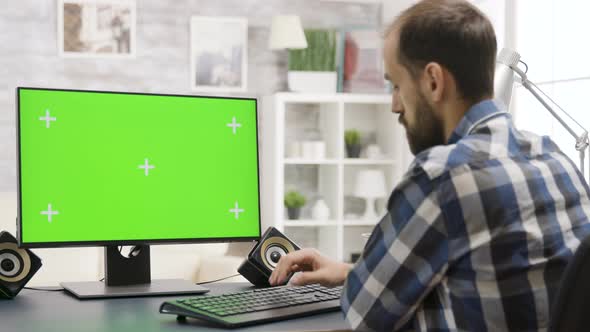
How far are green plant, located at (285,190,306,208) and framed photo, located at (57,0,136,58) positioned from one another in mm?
1350

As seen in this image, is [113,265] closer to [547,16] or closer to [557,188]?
[557,188]

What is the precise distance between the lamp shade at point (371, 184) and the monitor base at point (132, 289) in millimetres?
3483

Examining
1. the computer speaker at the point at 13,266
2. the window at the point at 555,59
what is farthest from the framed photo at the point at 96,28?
the computer speaker at the point at 13,266

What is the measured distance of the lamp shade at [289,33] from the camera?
5.02m

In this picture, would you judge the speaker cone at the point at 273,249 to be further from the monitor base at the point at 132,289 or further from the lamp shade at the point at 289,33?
the lamp shade at the point at 289,33

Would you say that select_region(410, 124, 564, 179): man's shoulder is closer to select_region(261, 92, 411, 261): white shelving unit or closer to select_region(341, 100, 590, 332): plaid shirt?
select_region(341, 100, 590, 332): plaid shirt

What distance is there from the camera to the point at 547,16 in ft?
12.9

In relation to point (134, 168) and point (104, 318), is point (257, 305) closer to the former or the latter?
point (104, 318)

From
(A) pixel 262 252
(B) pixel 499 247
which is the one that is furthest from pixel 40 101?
(B) pixel 499 247

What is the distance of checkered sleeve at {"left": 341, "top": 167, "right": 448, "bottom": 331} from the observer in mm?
1177

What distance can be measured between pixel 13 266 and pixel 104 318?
1.24ft

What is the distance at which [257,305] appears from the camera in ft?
4.93

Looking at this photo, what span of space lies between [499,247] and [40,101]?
104 cm

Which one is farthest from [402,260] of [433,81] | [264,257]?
[264,257]
